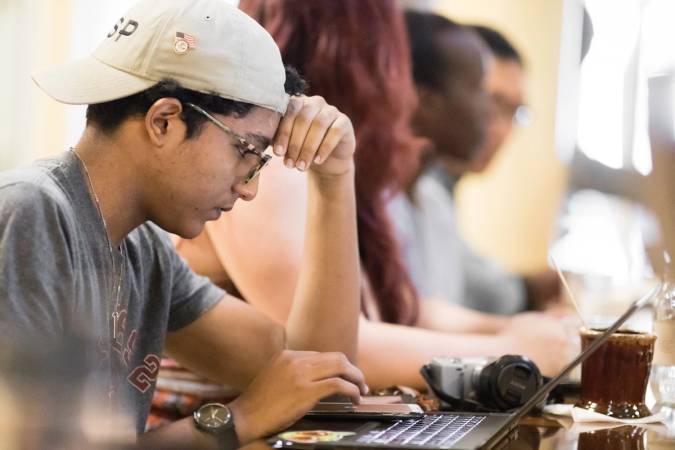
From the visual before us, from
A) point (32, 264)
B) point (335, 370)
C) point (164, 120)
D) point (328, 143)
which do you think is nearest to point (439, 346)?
point (328, 143)

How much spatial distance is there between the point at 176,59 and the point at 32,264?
0.37 m

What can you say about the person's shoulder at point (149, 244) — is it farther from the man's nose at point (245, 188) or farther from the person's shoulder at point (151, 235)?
the man's nose at point (245, 188)

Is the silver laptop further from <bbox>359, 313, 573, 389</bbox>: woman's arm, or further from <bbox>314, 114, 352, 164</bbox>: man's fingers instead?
<bbox>359, 313, 573, 389</bbox>: woman's arm

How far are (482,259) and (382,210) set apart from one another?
29cm

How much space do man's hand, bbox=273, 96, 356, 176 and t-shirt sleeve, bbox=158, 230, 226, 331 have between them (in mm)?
316

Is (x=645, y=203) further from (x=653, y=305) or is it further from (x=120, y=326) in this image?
(x=120, y=326)

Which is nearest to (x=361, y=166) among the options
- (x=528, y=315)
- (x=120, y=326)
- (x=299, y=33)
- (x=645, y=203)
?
(x=299, y=33)

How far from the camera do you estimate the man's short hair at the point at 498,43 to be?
267 cm

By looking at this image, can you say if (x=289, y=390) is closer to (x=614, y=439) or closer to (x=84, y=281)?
(x=84, y=281)

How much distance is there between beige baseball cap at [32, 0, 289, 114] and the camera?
1518 mm

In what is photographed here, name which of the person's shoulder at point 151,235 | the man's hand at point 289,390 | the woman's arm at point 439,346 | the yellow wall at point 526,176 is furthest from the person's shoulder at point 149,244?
the yellow wall at point 526,176

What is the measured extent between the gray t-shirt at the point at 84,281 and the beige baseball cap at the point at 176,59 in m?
0.12

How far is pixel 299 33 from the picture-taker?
2.55 m

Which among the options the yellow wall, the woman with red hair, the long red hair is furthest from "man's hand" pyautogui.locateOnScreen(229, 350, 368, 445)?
the yellow wall
